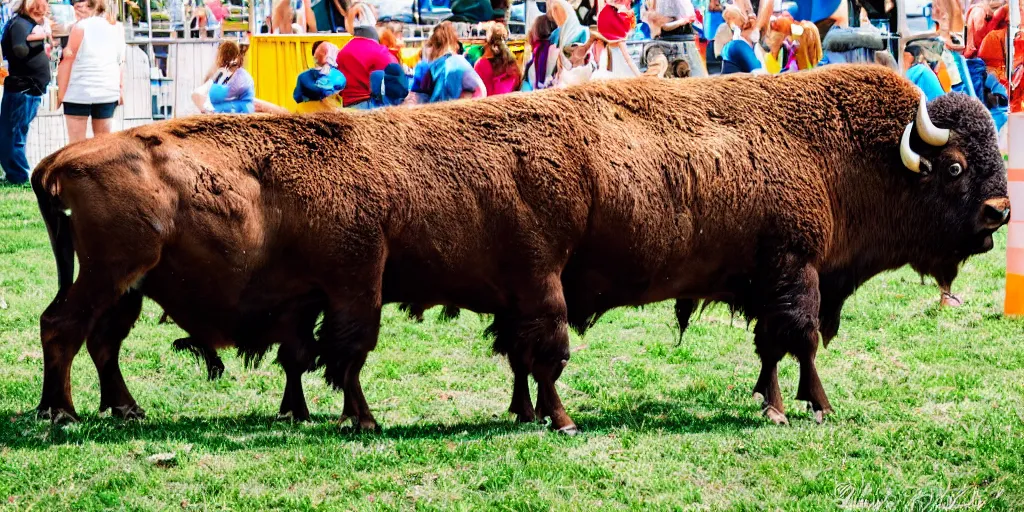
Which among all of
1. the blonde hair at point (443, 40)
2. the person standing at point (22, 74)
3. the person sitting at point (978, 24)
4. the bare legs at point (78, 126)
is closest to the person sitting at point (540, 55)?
the blonde hair at point (443, 40)

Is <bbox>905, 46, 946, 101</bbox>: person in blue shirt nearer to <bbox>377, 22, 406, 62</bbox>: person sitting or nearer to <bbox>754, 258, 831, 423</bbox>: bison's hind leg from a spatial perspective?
<bbox>377, 22, 406, 62</bbox>: person sitting

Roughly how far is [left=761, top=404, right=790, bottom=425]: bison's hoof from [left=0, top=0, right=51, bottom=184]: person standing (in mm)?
10381

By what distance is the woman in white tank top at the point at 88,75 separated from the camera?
43.6 feet

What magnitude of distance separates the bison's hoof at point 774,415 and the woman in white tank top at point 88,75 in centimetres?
900

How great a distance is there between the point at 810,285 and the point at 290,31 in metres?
10.0

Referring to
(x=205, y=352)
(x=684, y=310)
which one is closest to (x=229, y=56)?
(x=205, y=352)

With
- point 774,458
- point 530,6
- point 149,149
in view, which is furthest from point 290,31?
point 774,458

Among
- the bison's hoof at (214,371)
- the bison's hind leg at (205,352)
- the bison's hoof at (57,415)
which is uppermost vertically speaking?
the bison's hind leg at (205,352)

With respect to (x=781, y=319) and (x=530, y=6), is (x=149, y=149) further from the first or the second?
(x=530, y=6)

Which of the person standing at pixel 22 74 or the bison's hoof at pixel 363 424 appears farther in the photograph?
the person standing at pixel 22 74

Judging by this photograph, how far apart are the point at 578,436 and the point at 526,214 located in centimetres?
119

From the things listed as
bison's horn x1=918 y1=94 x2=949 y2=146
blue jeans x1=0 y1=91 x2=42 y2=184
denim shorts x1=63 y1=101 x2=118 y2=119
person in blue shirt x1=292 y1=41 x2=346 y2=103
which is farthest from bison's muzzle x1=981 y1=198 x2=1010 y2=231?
blue jeans x1=0 y1=91 x2=42 y2=184

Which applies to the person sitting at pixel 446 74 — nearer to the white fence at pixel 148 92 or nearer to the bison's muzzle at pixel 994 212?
the white fence at pixel 148 92

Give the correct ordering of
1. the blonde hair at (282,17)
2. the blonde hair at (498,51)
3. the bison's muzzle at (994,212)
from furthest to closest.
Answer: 1. the blonde hair at (282,17)
2. the blonde hair at (498,51)
3. the bison's muzzle at (994,212)
